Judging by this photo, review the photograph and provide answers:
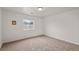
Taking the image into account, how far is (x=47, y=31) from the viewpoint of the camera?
130cm

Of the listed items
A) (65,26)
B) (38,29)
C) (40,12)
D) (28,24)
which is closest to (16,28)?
(28,24)

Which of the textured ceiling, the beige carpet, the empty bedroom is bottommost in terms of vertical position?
the beige carpet

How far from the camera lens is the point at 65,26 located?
119cm

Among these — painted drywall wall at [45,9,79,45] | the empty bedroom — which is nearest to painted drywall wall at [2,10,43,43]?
the empty bedroom

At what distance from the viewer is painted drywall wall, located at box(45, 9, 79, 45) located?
3.76 feet

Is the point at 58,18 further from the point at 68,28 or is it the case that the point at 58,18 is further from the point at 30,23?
the point at 30,23

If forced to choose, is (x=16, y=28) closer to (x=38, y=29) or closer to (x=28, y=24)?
(x=28, y=24)

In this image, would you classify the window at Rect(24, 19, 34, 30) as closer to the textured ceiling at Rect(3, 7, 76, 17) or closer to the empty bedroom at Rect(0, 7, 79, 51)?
the empty bedroom at Rect(0, 7, 79, 51)

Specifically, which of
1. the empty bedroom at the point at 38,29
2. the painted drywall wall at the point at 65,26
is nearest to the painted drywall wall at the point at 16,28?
the empty bedroom at the point at 38,29

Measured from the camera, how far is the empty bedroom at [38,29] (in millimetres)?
1087

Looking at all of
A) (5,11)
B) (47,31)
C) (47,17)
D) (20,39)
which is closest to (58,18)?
(47,17)

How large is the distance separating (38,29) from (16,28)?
14.8 inches

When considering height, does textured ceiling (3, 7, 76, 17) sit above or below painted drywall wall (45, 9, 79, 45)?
above
